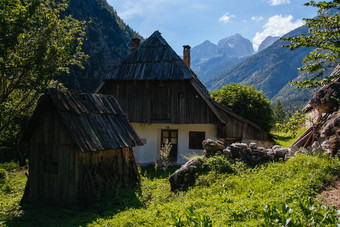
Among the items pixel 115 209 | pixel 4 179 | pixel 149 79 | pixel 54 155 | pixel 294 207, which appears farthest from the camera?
Answer: pixel 149 79

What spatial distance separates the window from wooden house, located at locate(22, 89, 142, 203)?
27.0 ft

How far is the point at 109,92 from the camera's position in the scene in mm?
18406

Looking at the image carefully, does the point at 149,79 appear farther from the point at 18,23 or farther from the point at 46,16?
the point at 18,23

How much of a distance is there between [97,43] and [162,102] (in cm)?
7021

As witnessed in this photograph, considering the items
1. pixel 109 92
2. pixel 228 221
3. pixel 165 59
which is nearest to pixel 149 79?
pixel 165 59

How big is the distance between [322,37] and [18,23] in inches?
427

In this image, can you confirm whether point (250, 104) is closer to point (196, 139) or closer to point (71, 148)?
point (196, 139)

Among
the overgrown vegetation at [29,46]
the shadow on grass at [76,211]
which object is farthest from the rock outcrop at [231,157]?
the overgrown vegetation at [29,46]

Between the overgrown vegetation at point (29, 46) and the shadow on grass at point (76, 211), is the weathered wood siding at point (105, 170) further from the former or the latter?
the overgrown vegetation at point (29, 46)

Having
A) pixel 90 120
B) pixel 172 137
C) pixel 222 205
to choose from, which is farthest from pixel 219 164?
pixel 172 137

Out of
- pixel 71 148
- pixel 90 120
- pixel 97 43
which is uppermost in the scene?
pixel 97 43

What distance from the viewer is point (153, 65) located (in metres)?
17.5

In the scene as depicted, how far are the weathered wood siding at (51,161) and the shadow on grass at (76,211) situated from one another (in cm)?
50

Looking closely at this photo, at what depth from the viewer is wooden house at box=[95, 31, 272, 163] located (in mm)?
16484
